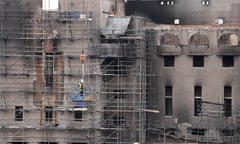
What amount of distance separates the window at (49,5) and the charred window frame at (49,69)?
8.27 ft

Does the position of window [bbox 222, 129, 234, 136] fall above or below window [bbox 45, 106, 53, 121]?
below

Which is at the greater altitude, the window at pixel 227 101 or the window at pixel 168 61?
the window at pixel 168 61

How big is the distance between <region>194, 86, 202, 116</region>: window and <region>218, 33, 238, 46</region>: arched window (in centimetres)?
283

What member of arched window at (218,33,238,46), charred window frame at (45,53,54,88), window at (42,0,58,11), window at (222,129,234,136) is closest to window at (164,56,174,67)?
arched window at (218,33,238,46)

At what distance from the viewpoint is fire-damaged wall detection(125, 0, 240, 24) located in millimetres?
38719

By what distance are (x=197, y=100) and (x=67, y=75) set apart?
743cm

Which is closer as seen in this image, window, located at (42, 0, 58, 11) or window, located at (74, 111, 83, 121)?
window, located at (74, 111, 83, 121)

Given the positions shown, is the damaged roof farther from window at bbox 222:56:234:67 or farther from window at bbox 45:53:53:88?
window at bbox 222:56:234:67

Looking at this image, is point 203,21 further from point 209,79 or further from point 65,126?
point 65,126

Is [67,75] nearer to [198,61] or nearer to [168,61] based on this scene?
[168,61]

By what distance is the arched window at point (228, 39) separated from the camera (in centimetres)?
3684

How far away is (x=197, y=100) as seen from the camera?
121 ft

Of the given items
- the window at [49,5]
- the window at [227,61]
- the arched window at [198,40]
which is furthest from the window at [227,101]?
the window at [49,5]

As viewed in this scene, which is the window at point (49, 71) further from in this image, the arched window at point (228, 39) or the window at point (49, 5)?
the arched window at point (228, 39)
